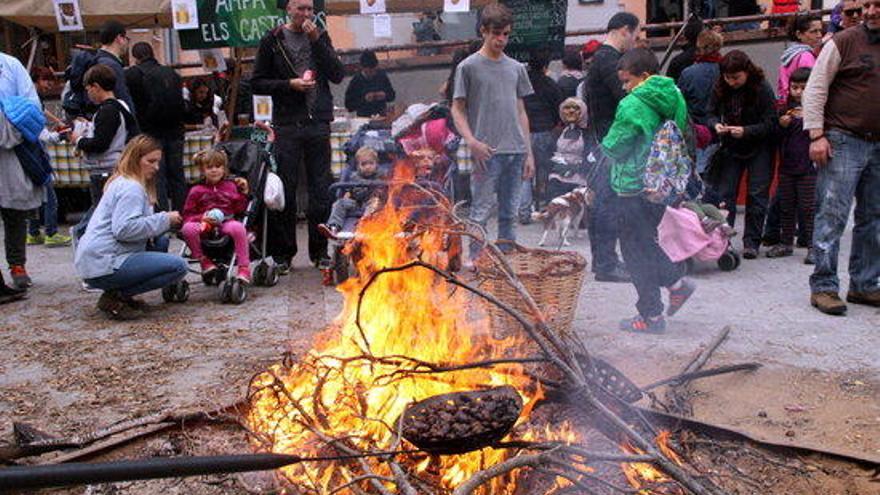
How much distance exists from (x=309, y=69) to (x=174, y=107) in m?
2.73

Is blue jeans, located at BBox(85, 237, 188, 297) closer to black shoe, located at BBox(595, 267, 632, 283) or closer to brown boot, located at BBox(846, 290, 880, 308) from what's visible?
black shoe, located at BBox(595, 267, 632, 283)

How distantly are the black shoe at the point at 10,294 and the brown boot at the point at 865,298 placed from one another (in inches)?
284

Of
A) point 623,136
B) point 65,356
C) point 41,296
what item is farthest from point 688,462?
point 41,296

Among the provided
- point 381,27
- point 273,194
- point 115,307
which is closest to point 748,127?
point 273,194

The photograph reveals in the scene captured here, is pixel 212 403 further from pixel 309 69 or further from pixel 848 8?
pixel 848 8

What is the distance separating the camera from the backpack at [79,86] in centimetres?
919

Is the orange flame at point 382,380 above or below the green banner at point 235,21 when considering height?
below

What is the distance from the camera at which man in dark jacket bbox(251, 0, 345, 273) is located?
7934 mm

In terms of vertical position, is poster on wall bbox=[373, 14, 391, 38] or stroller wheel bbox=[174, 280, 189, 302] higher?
poster on wall bbox=[373, 14, 391, 38]

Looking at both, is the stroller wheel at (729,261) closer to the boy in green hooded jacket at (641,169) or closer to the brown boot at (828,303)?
the brown boot at (828,303)

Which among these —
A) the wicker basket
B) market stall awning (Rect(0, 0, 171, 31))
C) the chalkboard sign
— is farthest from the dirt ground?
market stall awning (Rect(0, 0, 171, 31))

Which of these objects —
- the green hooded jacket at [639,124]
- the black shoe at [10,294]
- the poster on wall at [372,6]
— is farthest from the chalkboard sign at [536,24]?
the black shoe at [10,294]

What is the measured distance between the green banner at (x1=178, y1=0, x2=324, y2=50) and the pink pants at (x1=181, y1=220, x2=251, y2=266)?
3120mm

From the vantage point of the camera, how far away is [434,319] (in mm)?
4594
